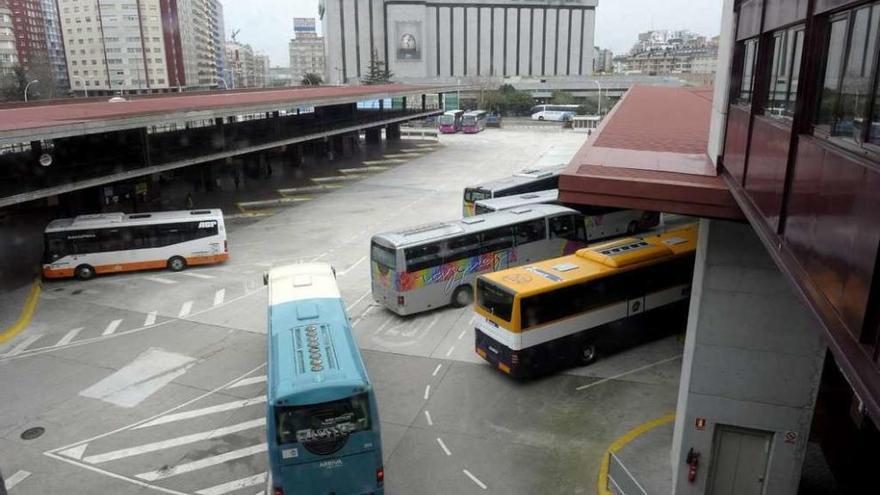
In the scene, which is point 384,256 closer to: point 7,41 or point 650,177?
point 650,177

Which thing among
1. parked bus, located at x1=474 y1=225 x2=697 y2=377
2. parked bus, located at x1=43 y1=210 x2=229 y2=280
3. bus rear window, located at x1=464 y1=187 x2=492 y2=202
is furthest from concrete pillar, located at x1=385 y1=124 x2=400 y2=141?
parked bus, located at x1=474 y1=225 x2=697 y2=377

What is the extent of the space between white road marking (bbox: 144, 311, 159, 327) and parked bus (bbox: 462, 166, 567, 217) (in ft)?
45.8

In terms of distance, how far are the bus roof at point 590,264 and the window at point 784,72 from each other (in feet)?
26.7

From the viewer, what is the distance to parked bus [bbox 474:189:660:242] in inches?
1007

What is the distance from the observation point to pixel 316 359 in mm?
10953

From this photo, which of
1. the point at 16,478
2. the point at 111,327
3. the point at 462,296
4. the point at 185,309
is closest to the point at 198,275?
the point at 185,309

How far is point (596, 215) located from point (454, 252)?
10034 mm

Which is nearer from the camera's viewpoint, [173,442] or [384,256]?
[173,442]

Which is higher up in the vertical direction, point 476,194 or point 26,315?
point 476,194

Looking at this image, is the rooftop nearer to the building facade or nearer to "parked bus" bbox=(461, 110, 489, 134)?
"parked bus" bbox=(461, 110, 489, 134)

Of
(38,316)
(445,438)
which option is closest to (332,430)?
(445,438)

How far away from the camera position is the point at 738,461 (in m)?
10.8

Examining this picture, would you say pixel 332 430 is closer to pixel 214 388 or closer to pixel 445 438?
pixel 445 438

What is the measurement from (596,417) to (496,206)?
12547mm
